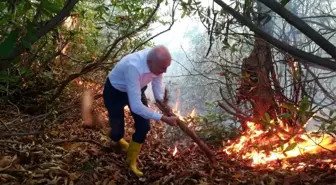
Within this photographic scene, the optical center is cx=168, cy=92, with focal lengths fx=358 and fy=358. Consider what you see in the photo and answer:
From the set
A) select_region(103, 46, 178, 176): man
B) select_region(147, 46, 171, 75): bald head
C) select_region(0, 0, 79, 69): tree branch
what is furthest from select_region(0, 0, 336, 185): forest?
select_region(147, 46, 171, 75): bald head

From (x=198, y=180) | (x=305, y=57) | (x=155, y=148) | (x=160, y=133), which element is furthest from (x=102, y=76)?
(x=305, y=57)

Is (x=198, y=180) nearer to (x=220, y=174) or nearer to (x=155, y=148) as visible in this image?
(x=220, y=174)

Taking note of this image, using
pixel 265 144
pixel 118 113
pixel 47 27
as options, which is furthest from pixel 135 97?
pixel 47 27

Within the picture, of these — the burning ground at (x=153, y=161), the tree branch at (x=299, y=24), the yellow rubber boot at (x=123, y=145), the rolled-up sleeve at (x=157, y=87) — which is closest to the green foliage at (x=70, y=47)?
the burning ground at (x=153, y=161)

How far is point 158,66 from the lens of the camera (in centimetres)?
359

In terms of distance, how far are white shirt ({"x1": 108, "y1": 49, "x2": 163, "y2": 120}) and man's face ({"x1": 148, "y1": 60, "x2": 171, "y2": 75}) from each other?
9 cm

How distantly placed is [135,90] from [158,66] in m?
0.34

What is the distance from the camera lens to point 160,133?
6465 millimetres

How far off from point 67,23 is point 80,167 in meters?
2.56

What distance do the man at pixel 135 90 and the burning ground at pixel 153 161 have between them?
0.28 meters

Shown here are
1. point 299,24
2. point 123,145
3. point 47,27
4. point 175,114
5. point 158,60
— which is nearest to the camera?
point 47,27

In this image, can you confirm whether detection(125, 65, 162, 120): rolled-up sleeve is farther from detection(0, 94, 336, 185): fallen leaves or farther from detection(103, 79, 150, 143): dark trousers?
detection(0, 94, 336, 185): fallen leaves

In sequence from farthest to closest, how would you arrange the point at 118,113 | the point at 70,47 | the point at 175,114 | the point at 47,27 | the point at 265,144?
the point at 70,47 < the point at 175,114 < the point at 118,113 < the point at 265,144 < the point at 47,27

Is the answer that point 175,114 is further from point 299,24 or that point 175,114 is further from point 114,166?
point 299,24
